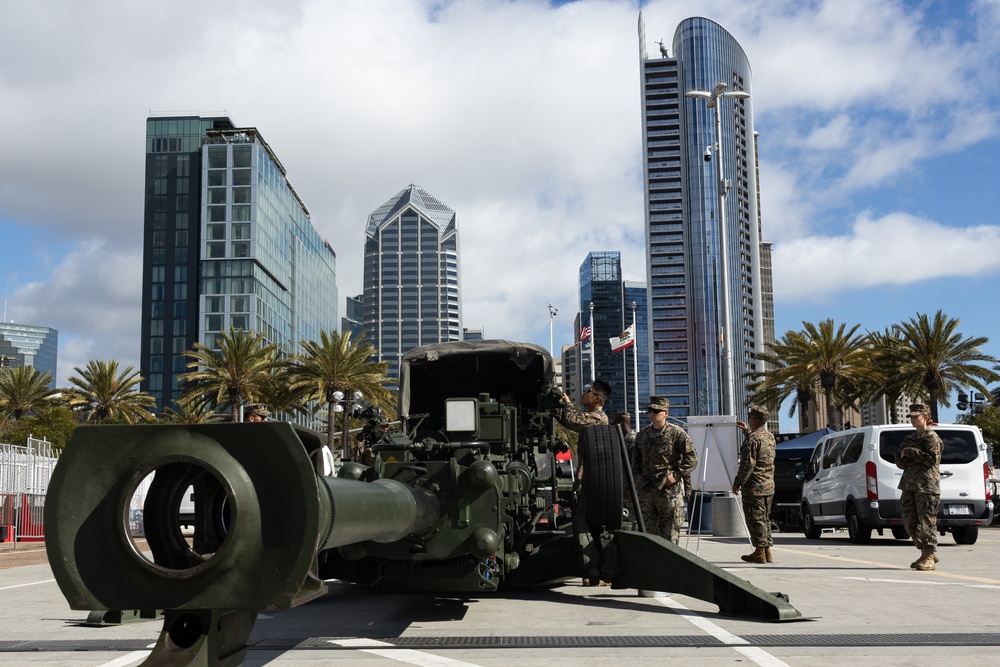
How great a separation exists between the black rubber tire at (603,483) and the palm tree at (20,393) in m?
51.2

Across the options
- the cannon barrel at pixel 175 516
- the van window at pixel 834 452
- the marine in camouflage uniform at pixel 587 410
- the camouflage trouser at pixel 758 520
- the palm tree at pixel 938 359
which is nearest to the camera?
the cannon barrel at pixel 175 516

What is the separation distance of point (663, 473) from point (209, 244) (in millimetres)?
102922

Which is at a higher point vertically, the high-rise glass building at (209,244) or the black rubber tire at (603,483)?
the high-rise glass building at (209,244)

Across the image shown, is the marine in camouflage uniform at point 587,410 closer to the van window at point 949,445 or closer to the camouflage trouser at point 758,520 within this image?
the camouflage trouser at point 758,520

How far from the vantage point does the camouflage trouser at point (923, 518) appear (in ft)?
37.9

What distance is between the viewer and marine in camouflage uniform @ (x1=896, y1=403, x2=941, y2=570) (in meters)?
11.6

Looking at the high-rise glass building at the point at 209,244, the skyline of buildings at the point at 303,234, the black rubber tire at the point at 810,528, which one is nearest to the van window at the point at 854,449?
the black rubber tire at the point at 810,528

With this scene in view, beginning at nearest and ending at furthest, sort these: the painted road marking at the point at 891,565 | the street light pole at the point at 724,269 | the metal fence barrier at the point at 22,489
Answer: the painted road marking at the point at 891,565, the metal fence barrier at the point at 22,489, the street light pole at the point at 724,269

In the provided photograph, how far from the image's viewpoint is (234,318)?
340ft

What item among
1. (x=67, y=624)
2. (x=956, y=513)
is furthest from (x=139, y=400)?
(x=67, y=624)

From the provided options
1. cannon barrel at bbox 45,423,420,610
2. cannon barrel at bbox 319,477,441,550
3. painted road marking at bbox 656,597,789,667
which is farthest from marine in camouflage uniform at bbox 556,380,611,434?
cannon barrel at bbox 45,423,420,610

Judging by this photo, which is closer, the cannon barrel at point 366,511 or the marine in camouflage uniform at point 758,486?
the cannon barrel at point 366,511

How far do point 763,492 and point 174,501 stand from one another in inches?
426

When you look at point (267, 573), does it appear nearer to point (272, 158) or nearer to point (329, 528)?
point (329, 528)
